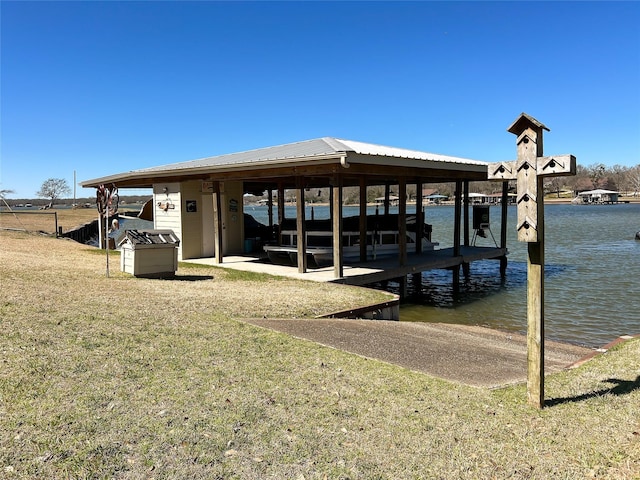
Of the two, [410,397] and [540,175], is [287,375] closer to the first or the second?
[410,397]

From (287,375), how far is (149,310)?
10.1 feet

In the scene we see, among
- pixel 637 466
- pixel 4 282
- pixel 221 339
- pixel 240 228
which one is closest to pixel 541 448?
pixel 637 466

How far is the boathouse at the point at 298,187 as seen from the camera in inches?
405

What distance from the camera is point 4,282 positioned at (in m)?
8.18

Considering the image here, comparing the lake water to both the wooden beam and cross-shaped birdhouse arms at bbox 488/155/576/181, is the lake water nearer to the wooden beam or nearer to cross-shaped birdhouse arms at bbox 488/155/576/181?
the wooden beam

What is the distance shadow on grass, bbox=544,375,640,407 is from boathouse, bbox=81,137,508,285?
548 centimetres

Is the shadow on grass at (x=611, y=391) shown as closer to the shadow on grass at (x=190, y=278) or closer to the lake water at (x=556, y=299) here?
the lake water at (x=556, y=299)

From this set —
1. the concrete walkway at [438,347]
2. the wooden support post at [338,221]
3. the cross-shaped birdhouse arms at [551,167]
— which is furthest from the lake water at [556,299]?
the cross-shaped birdhouse arms at [551,167]

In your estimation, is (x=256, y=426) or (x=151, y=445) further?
(x=256, y=426)

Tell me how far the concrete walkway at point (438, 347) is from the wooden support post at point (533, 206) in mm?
665

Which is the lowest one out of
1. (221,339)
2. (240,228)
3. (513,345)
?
(513,345)

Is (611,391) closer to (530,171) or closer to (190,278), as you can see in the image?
(530,171)

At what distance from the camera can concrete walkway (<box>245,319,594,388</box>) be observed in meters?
4.90

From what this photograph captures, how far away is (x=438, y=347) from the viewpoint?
5922 millimetres
